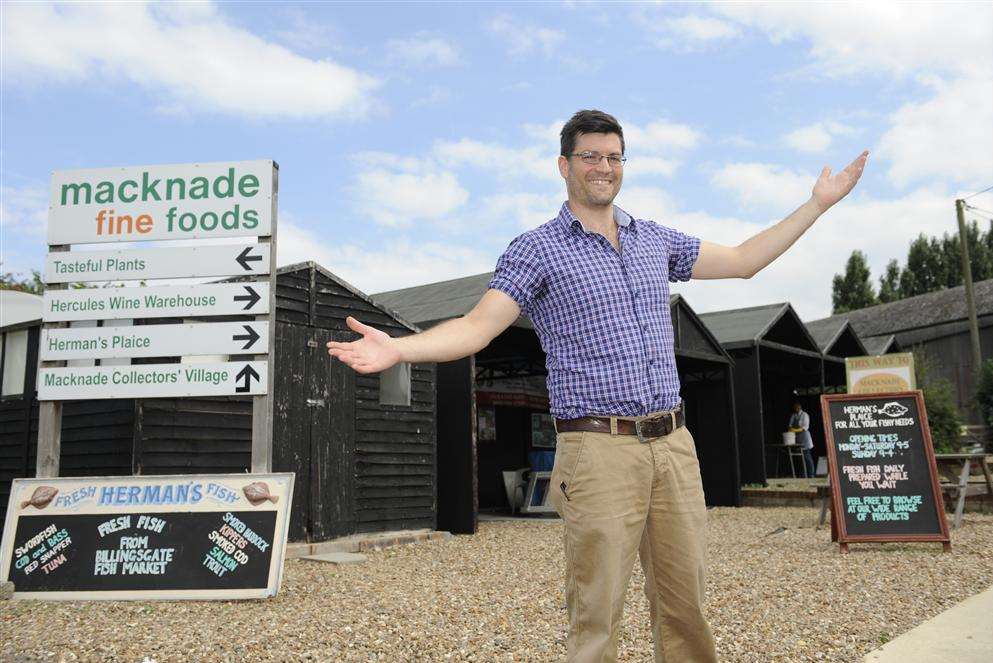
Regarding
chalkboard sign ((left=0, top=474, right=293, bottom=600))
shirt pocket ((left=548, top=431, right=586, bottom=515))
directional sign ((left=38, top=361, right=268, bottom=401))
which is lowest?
chalkboard sign ((left=0, top=474, right=293, bottom=600))

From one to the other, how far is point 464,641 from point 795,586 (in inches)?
116

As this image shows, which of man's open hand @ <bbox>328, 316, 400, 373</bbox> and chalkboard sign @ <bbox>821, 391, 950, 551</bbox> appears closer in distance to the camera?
man's open hand @ <bbox>328, 316, 400, 373</bbox>

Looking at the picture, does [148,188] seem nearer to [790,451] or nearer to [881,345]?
[790,451]

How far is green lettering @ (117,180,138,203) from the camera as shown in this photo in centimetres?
706

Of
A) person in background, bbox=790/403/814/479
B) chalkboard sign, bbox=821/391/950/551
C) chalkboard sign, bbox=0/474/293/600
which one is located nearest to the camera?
chalkboard sign, bbox=0/474/293/600

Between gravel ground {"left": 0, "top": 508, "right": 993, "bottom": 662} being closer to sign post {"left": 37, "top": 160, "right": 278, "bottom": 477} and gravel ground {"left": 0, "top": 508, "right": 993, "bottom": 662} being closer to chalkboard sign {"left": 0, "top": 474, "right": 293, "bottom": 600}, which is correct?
chalkboard sign {"left": 0, "top": 474, "right": 293, "bottom": 600}

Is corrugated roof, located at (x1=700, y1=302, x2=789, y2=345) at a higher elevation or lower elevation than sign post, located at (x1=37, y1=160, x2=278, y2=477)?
higher

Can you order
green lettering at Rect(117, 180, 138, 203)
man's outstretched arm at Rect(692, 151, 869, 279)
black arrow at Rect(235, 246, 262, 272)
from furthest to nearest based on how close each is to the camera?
green lettering at Rect(117, 180, 138, 203) → black arrow at Rect(235, 246, 262, 272) → man's outstretched arm at Rect(692, 151, 869, 279)

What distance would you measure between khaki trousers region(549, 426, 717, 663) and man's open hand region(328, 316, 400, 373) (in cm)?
64

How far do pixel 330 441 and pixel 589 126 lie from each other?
24.7 feet

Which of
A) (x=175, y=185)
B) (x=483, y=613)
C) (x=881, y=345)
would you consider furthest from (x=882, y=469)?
(x=881, y=345)

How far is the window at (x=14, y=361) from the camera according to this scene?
31.5 ft

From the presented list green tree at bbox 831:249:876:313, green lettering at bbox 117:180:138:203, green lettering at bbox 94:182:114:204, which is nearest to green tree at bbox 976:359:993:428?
green lettering at bbox 117:180:138:203

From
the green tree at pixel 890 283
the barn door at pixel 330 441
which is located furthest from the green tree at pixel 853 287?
the barn door at pixel 330 441
